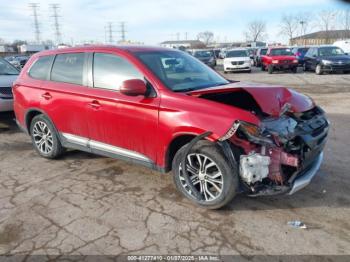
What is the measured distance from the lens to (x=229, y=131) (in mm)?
3355

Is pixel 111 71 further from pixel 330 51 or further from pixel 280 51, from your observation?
pixel 280 51

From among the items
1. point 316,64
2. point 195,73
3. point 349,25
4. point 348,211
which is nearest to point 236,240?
point 348,211

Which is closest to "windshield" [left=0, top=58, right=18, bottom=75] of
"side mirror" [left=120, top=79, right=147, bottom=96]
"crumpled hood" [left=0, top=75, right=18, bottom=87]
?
"crumpled hood" [left=0, top=75, right=18, bottom=87]

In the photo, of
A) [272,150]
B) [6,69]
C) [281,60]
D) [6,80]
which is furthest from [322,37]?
[272,150]

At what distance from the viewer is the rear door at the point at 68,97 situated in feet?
15.3

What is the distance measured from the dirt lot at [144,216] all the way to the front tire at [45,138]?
0.29 m

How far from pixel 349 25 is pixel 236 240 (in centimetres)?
5576

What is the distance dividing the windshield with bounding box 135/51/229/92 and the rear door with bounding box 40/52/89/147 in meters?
1.02

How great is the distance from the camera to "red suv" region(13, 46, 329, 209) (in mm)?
3432

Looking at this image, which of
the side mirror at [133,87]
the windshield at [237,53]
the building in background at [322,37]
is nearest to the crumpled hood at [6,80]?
the side mirror at [133,87]

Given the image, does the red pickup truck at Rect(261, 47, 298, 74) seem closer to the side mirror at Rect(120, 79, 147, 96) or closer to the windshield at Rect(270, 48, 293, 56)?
the windshield at Rect(270, 48, 293, 56)

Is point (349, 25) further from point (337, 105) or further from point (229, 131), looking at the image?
point (229, 131)

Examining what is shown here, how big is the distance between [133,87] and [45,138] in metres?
2.42

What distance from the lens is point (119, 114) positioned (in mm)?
4184
